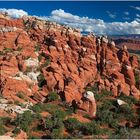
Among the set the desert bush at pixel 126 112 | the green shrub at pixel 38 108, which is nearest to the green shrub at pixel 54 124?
the green shrub at pixel 38 108

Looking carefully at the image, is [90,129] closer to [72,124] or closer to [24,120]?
[72,124]

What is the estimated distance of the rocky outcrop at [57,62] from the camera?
5009 centimetres

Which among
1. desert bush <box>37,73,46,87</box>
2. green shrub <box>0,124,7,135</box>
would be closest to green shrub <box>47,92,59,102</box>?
desert bush <box>37,73,46,87</box>

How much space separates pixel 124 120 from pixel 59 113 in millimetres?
7623

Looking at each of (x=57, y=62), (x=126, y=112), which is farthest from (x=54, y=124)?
(x=57, y=62)

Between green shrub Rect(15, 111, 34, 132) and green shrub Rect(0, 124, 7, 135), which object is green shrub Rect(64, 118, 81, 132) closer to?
green shrub Rect(15, 111, 34, 132)

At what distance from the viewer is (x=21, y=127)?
1516 inches

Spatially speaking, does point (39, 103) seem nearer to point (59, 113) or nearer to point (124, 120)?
point (59, 113)

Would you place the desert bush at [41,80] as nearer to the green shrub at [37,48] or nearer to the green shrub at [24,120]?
the green shrub at [37,48]

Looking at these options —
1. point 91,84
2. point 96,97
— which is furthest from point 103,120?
point 91,84

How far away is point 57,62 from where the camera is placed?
56.7 meters

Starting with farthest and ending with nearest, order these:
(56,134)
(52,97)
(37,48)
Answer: (37,48)
(52,97)
(56,134)

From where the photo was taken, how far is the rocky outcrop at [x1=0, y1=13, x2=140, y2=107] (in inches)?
1972

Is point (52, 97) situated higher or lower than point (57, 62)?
lower
